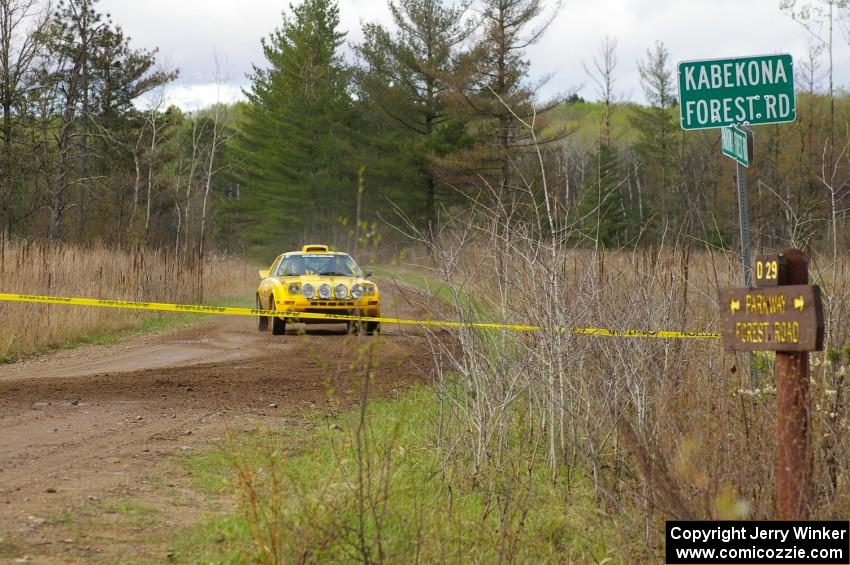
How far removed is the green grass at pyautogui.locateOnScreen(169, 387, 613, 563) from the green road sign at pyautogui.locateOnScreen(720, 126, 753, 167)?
2351 millimetres

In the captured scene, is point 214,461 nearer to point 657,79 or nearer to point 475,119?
point 475,119

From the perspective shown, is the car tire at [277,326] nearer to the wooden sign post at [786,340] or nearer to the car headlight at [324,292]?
the car headlight at [324,292]

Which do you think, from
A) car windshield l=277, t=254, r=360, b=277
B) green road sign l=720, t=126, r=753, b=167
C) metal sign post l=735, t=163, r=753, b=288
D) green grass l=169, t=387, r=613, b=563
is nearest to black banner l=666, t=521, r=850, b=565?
green grass l=169, t=387, r=613, b=563

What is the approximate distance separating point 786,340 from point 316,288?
1216 cm

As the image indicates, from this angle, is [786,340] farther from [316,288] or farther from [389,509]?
[316,288]

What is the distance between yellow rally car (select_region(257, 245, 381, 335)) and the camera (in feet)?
52.4

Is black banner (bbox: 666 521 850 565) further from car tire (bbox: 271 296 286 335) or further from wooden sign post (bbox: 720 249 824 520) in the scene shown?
car tire (bbox: 271 296 286 335)

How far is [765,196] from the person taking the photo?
46.2 metres

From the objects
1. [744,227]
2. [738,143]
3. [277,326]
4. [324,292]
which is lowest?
[277,326]

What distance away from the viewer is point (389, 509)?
536 centimetres

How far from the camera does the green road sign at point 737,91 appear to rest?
673 cm

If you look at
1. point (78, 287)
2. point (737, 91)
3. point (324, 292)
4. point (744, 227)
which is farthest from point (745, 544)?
point (78, 287)

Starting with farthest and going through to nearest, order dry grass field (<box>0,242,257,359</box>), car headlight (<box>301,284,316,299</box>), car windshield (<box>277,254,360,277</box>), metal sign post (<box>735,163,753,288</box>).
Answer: car windshield (<box>277,254,360,277</box>), car headlight (<box>301,284,316,299</box>), dry grass field (<box>0,242,257,359</box>), metal sign post (<box>735,163,753,288</box>)

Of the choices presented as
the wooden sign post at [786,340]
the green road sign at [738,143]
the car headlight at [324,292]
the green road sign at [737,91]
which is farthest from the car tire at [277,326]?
the wooden sign post at [786,340]
